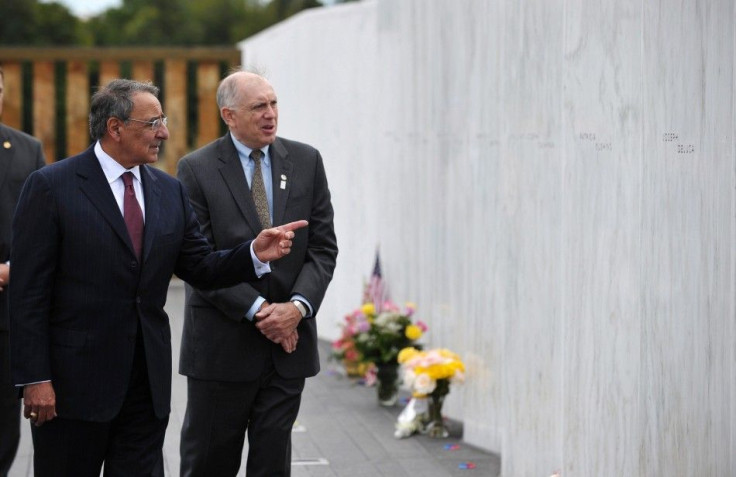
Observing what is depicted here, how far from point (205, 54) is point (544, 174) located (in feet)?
35.5

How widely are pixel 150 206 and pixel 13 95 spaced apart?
12179 millimetres

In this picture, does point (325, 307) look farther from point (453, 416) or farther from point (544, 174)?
point (544, 174)

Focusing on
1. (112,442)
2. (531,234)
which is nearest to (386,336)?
(531,234)

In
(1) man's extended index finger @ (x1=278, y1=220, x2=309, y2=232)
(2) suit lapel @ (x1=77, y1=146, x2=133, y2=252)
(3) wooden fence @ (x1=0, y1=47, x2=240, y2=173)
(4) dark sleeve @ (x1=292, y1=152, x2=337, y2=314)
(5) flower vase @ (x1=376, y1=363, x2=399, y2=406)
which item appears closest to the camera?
(2) suit lapel @ (x1=77, y1=146, x2=133, y2=252)

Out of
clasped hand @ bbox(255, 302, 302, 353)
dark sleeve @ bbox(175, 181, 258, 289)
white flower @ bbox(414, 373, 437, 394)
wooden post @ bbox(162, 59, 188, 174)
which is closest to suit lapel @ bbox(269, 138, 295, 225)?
clasped hand @ bbox(255, 302, 302, 353)

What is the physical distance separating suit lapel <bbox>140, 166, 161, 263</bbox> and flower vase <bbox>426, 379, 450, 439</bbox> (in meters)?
3.65

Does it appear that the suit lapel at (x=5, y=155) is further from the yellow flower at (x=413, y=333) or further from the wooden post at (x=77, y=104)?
the wooden post at (x=77, y=104)

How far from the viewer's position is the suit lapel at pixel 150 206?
4.71m

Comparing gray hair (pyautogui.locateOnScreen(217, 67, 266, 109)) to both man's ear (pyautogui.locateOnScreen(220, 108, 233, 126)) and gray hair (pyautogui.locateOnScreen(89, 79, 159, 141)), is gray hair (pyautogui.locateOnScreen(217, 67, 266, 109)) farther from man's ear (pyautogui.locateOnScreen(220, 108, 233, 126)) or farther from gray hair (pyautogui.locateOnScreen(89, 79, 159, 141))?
gray hair (pyautogui.locateOnScreen(89, 79, 159, 141))

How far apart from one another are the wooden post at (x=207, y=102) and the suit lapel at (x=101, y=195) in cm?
1257

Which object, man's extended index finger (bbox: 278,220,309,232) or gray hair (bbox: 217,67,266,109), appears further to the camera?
gray hair (bbox: 217,67,266,109)

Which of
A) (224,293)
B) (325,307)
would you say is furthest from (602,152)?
(325,307)

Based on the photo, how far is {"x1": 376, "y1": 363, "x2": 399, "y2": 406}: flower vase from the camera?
9109 mm

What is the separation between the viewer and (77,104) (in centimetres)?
1702
